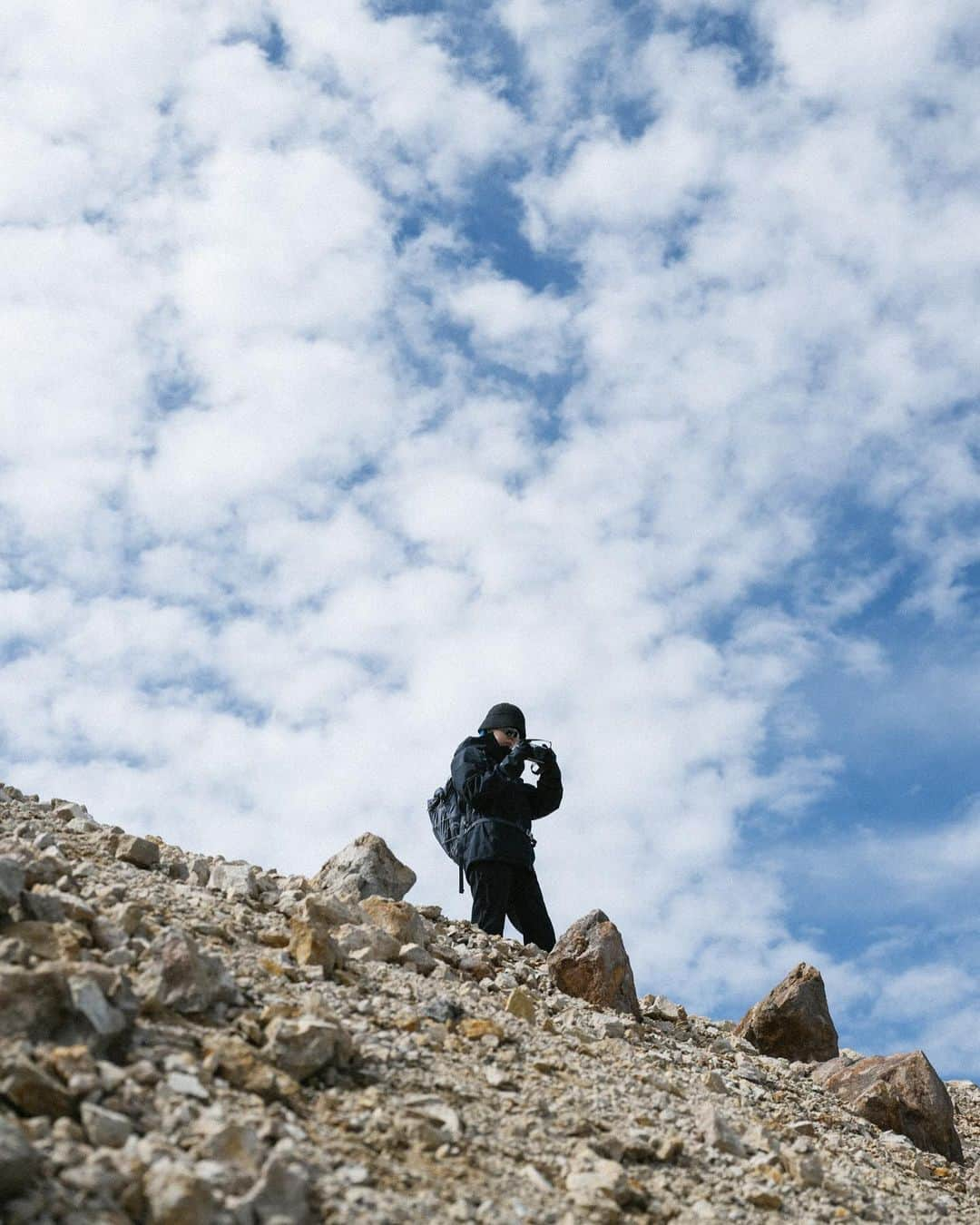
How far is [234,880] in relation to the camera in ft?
30.4

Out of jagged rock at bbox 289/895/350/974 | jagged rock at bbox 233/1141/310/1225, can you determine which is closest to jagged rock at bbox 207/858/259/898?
jagged rock at bbox 289/895/350/974

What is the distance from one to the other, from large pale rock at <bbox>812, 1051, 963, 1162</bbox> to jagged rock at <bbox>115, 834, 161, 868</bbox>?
5.73 m

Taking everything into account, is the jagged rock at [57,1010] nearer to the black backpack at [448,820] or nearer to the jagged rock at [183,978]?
the jagged rock at [183,978]

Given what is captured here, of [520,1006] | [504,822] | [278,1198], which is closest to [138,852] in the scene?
[520,1006]

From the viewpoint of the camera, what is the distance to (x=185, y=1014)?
6.06 meters

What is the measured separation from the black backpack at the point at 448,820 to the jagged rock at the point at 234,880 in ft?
9.92

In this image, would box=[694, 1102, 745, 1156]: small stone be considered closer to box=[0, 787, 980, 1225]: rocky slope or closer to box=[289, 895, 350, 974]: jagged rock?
box=[0, 787, 980, 1225]: rocky slope

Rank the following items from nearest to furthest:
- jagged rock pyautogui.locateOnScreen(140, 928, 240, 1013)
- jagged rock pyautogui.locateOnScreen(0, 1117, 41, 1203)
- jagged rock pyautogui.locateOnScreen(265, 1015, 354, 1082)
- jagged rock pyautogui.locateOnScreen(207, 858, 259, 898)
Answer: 1. jagged rock pyautogui.locateOnScreen(0, 1117, 41, 1203)
2. jagged rock pyautogui.locateOnScreen(265, 1015, 354, 1082)
3. jagged rock pyautogui.locateOnScreen(140, 928, 240, 1013)
4. jagged rock pyautogui.locateOnScreen(207, 858, 259, 898)

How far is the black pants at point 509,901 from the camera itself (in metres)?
12.0

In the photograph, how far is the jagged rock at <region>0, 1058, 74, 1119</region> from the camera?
477 centimetres

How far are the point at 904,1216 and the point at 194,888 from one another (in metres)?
4.98

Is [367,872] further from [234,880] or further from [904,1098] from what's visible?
[904,1098]

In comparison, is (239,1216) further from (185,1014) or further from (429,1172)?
(185,1014)

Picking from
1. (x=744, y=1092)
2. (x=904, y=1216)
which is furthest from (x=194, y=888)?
(x=904, y=1216)
